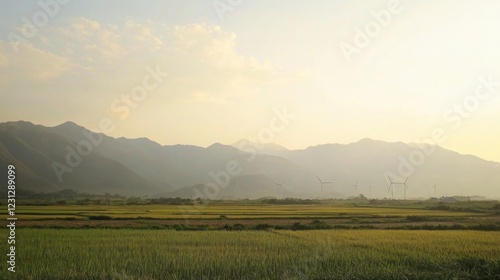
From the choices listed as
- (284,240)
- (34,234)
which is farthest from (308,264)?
(34,234)

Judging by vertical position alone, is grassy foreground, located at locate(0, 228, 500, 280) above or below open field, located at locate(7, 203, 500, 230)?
above

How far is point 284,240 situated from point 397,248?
6045 mm

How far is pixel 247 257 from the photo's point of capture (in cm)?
1753

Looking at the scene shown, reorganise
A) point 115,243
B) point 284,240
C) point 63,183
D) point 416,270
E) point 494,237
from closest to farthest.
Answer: point 416,270 < point 115,243 < point 284,240 < point 494,237 < point 63,183

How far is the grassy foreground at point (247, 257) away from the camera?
569 inches

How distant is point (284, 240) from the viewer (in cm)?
2412

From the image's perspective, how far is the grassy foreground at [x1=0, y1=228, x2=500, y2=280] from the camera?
14453 millimetres

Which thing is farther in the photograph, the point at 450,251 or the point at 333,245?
the point at 333,245

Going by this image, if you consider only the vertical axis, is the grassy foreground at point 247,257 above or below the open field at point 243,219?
above

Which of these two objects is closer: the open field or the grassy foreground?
the grassy foreground

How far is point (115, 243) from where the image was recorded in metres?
21.8

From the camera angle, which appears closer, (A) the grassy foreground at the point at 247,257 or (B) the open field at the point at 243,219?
(A) the grassy foreground at the point at 247,257

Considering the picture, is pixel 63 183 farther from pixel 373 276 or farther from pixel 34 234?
pixel 373 276

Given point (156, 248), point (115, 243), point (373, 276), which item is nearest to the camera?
point (373, 276)
